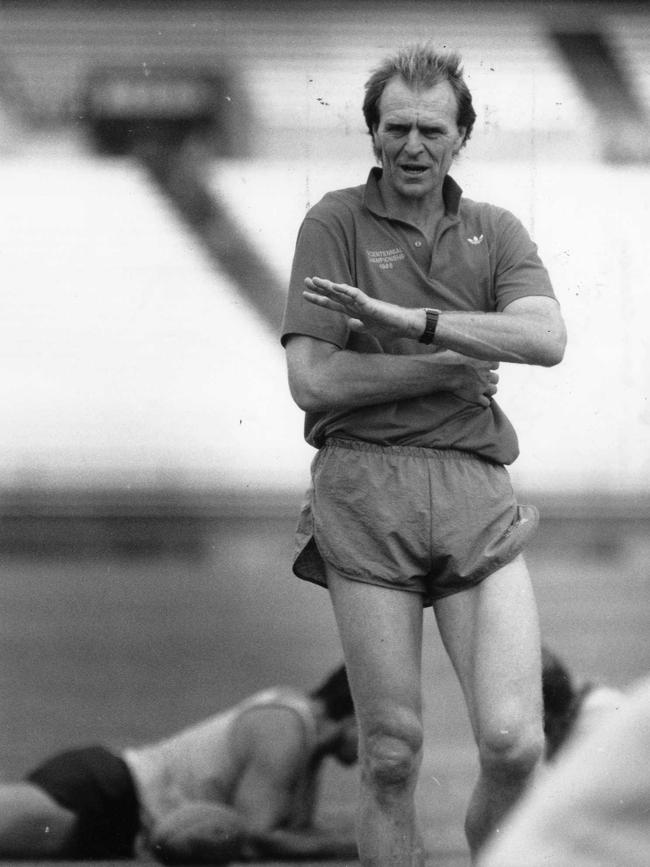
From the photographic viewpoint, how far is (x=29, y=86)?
4.13 meters

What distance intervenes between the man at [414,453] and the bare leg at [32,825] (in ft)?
4.49

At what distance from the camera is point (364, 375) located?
2.63 metres

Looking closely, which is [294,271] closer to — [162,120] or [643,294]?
[643,294]

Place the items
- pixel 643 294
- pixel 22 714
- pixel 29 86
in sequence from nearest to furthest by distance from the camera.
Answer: pixel 643 294, pixel 29 86, pixel 22 714

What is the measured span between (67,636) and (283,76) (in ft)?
6.11

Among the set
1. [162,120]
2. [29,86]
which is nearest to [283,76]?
[162,120]

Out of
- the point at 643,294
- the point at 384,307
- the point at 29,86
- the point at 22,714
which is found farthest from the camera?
the point at 22,714

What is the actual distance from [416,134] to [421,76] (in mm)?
108

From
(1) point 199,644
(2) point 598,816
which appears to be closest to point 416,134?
(2) point 598,816

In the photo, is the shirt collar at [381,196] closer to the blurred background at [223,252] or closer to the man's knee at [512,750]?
the blurred background at [223,252]

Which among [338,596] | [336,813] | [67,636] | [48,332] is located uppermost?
[48,332]

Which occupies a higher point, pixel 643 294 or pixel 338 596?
pixel 643 294

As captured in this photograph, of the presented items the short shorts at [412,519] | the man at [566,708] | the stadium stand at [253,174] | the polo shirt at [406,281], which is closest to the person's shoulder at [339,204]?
the polo shirt at [406,281]

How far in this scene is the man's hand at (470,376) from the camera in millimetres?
2664
